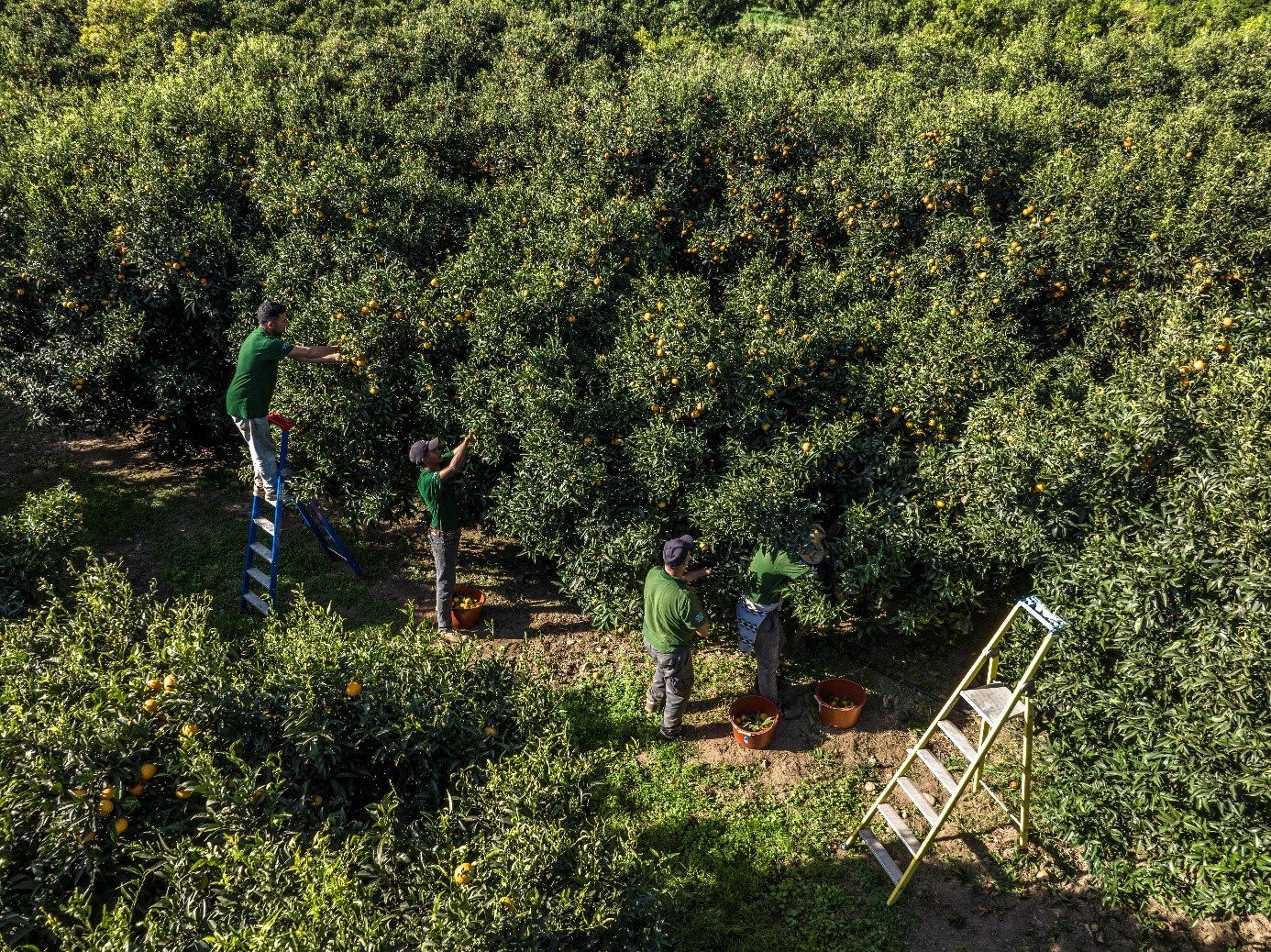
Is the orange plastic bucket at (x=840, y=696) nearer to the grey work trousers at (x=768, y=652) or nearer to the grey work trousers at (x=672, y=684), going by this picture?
the grey work trousers at (x=768, y=652)

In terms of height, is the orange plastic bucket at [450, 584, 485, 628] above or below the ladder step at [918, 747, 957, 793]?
below

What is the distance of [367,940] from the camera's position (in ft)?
9.30

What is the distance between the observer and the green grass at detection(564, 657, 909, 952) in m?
5.12

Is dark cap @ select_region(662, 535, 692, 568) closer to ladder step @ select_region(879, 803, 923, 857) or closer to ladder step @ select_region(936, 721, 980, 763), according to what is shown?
ladder step @ select_region(936, 721, 980, 763)

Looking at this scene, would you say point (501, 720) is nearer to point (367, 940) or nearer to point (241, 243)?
point (367, 940)

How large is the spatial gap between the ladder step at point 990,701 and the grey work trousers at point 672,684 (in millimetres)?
2041

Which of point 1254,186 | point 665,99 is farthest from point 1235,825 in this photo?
point 665,99

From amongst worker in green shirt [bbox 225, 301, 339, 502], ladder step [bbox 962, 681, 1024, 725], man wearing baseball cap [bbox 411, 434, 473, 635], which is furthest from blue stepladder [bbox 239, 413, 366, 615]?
ladder step [bbox 962, 681, 1024, 725]

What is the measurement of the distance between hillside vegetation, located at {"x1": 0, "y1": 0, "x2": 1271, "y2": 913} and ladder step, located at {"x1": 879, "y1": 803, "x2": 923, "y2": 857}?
1.12m

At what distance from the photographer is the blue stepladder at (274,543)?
7395 mm

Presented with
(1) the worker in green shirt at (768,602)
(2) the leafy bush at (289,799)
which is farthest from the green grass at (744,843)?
(2) the leafy bush at (289,799)

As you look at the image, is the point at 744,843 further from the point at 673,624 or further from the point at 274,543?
the point at 274,543

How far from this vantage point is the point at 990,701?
210 inches

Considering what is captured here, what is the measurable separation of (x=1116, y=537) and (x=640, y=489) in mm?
3671
